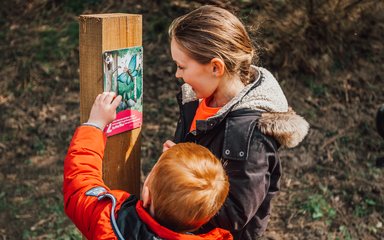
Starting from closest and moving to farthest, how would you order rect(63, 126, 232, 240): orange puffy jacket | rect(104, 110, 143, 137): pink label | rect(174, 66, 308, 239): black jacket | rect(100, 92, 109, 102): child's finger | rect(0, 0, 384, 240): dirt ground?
rect(63, 126, 232, 240): orange puffy jacket → rect(174, 66, 308, 239): black jacket → rect(100, 92, 109, 102): child's finger → rect(104, 110, 143, 137): pink label → rect(0, 0, 384, 240): dirt ground

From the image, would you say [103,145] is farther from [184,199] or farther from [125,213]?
[184,199]

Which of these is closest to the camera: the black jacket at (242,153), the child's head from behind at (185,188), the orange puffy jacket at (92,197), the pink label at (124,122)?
the child's head from behind at (185,188)

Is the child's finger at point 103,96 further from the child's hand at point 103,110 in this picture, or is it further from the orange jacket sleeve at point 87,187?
the orange jacket sleeve at point 87,187

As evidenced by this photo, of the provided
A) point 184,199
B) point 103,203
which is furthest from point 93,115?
point 184,199

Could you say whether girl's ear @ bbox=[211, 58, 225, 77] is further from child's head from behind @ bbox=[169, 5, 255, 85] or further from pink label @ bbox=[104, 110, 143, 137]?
pink label @ bbox=[104, 110, 143, 137]

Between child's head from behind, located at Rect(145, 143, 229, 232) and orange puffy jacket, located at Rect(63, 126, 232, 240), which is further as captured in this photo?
orange puffy jacket, located at Rect(63, 126, 232, 240)

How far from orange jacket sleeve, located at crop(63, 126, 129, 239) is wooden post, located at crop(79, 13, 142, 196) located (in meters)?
0.18

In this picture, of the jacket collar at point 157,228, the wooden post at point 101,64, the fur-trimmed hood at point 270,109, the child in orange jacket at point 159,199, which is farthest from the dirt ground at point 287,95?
the jacket collar at point 157,228

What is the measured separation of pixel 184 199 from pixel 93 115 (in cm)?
65

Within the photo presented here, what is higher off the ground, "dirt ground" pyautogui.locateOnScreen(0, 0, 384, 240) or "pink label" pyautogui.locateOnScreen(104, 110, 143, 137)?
"pink label" pyautogui.locateOnScreen(104, 110, 143, 137)

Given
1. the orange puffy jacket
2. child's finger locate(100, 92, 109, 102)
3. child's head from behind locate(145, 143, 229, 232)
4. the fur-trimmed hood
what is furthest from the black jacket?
child's finger locate(100, 92, 109, 102)

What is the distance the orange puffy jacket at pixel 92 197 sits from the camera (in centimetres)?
183

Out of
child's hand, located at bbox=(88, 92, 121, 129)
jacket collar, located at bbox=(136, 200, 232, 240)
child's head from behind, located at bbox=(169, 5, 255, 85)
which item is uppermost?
child's head from behind, located at bbox=(169, 5, 255, 85)

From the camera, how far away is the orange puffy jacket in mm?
1831
